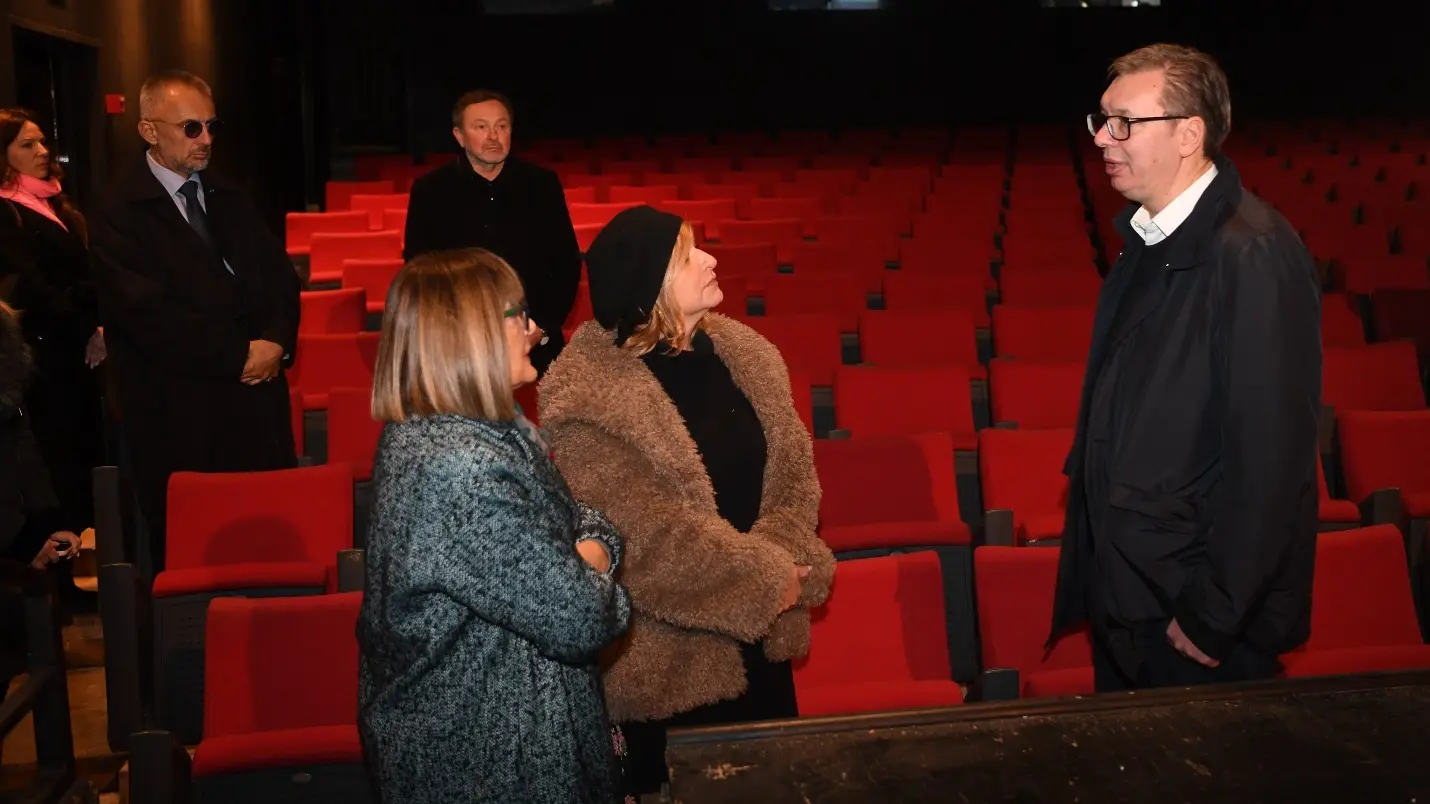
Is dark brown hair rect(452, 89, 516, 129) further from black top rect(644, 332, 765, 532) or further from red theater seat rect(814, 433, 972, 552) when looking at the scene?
black top rect(644, 332, 765, 532)

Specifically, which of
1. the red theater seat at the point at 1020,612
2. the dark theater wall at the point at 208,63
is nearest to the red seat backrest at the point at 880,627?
the red theater seat at the point at 1020,612

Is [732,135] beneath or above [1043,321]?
above

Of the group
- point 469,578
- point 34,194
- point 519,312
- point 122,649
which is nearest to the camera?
point 469,578

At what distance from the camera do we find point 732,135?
12828 mm

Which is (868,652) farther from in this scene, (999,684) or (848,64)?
(848,64)

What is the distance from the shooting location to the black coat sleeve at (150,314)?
309cm

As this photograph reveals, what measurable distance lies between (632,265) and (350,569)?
3.33 feet

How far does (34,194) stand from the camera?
3.82 meters

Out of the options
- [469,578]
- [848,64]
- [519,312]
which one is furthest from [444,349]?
[848,64]

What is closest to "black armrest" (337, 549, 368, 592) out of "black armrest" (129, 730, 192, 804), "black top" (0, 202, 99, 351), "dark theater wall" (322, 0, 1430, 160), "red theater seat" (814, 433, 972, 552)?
"black armrest" (129, 730, 192, 804)

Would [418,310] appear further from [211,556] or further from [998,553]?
[211,556]

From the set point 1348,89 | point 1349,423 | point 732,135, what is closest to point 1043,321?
point 1349,423

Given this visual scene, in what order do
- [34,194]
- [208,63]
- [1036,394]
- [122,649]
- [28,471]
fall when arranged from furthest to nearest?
[208,63] → [1036,394] → [34,194] → [122,649] → [28,471]

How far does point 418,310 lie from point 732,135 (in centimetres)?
1155
